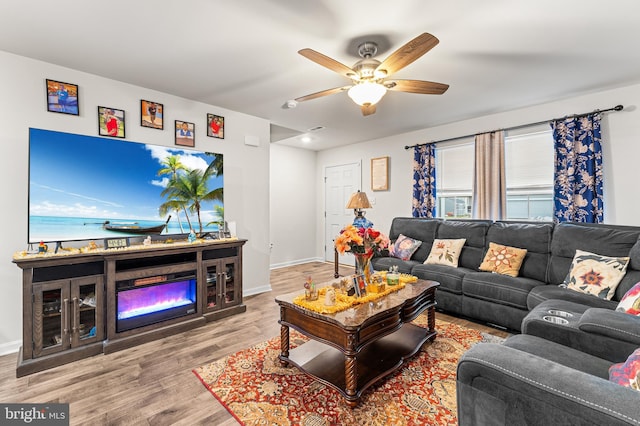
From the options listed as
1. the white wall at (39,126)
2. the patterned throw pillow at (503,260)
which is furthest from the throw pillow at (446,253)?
the white wall at (39,126)

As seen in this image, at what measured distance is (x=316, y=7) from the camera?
187 cm

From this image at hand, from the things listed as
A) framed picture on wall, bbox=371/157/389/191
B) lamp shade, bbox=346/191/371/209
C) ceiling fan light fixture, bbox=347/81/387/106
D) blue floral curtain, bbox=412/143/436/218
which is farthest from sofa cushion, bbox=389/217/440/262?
ceiling fan light fixture, bbox=347/81/387/106

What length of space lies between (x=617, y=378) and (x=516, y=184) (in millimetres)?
3352

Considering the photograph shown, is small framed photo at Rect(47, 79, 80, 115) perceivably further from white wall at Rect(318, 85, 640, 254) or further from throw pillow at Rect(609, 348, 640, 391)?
white wall at Rect(318, 85, 640, 254)

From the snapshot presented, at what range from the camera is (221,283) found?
329 cm

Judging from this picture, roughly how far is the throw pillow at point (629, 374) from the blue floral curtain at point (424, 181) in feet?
11.7

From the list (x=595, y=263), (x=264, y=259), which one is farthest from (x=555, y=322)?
(x=264, y=259)

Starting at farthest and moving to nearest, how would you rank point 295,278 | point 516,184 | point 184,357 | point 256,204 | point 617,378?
point 295,278, point 256,204, point 516,184, point 184,357, point 617,378

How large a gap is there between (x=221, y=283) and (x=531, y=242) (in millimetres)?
3543

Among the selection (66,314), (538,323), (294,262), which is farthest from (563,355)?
(294,262)

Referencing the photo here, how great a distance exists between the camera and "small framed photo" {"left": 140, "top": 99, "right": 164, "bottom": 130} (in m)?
3.13

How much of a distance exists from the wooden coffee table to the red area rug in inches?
3.6

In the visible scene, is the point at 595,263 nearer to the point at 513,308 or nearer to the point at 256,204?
the point at 513,308

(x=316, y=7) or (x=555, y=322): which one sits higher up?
(x=316, y=7)
